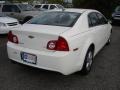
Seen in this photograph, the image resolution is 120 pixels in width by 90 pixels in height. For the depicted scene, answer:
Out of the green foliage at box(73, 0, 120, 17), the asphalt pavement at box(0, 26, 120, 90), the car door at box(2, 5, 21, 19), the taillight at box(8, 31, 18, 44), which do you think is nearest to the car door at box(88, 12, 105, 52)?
the asphalt pavement at box(0, 26, 120, 90)

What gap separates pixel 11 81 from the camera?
429cm

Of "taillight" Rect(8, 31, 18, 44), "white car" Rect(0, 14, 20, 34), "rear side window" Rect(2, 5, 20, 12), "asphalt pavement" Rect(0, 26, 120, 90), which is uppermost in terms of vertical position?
"taillight" Rect(8, 31, 18, 44)

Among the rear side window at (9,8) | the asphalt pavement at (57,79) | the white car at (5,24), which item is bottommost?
the asphalt pavement at (57,79)

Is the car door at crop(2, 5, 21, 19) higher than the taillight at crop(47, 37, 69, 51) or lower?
lower

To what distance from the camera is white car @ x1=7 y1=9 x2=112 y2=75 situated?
377cm

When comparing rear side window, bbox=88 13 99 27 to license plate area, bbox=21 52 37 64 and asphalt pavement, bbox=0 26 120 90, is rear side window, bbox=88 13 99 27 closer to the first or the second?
asphalt pavement, bbox=0 26 120 90

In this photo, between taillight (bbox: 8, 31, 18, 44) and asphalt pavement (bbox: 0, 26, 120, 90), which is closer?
asphalt pavement (bbox: 0, 26, 120, 90)

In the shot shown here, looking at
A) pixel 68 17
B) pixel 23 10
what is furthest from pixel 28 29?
pixel 23 10

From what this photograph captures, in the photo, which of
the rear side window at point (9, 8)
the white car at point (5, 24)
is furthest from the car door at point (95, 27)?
the rear side window at point (9, 8)

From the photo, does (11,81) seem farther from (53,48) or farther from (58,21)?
(58,21)

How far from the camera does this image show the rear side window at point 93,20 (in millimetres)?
5035

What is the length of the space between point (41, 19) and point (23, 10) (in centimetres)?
821

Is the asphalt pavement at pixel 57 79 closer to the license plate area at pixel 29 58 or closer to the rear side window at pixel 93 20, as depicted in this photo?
the license plate area at pixel 29 58

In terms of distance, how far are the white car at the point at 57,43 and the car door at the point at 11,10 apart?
790cm
